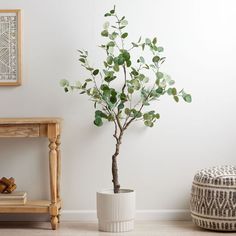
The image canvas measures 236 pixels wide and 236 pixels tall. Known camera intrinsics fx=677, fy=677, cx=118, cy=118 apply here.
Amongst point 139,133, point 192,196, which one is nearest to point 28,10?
point 139,133


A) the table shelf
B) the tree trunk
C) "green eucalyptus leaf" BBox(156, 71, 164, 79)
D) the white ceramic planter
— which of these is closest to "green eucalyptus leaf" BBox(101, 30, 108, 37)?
"green eucalyptus leaf" BBox(156, 71, 164, 79)

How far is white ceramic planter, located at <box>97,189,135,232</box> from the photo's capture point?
4430mm

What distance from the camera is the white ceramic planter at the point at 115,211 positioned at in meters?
4.43

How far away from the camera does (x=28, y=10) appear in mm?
4824

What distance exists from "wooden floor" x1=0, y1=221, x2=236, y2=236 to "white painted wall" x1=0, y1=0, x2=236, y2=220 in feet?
0.70

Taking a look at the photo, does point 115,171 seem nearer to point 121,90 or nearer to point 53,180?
point 53,180

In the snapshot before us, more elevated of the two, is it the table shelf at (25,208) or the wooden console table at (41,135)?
the wooden console table at (41,135)

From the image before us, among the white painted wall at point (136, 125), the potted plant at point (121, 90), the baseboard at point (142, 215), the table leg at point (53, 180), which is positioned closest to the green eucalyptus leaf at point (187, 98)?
the potted plant at point (121, 90)

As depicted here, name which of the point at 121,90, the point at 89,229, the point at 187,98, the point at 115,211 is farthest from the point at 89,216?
the point at 187,98

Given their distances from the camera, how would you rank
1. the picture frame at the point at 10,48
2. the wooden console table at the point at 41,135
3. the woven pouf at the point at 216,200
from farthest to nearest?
Result: the picture frame at the point at 10,48 → the wooden console table at the point at 41,135 → the woven pouf at the point at 216,200

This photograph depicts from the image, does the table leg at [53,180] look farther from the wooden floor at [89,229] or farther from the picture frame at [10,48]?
the picture frame at [10,48]

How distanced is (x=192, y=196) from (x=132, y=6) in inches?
55.6

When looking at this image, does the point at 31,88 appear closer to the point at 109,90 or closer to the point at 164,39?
the point at 109,90

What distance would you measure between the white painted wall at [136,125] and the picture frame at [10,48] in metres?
0.05
